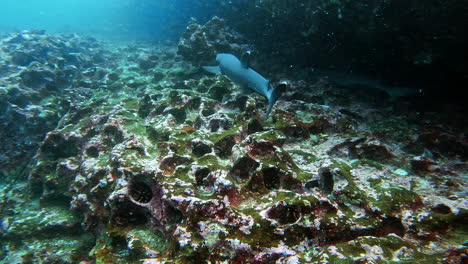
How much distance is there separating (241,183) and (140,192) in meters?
1.59

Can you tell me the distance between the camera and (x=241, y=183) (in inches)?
134

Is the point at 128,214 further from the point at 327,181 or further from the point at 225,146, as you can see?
the point at 327,181

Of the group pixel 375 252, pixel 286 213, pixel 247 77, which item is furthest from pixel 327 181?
pixel 247 77

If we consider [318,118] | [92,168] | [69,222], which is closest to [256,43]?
[318,118]

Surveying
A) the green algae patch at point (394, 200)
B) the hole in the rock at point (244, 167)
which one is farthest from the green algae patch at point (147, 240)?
the green algae patch at point (394, 200)

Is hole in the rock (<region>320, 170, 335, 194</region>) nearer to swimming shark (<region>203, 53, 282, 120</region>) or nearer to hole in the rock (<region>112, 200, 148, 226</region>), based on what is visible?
swimming shark (<region>203, 53, 282, 120</region>)

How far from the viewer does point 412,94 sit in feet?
19.1

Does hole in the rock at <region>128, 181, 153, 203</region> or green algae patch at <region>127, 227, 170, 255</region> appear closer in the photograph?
green algae patch at <region>127, 227, 170, 255</region>

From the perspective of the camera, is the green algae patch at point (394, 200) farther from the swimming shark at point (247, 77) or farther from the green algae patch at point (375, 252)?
the swimming shark at point (247, 77)

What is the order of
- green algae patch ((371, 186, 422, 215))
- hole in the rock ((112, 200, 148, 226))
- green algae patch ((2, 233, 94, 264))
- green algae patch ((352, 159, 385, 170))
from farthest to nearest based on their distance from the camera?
green algae patch ((2, 233, 94, 264)), green algae patch ((352, 159, 385, 170)), hole in the rock ((112, 200, 148, 226)), green algae patch ((371, 186, 422, 215))

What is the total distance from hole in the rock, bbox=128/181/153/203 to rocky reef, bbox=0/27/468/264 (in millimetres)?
16

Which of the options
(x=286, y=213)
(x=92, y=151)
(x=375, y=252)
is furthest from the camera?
(x=92, y=151)

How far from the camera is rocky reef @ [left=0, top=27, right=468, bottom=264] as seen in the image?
2.67m

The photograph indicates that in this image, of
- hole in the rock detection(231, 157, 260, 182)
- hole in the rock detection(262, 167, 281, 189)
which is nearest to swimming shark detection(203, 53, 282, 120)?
hole in the rock detection(231, 157, 260, 182)
